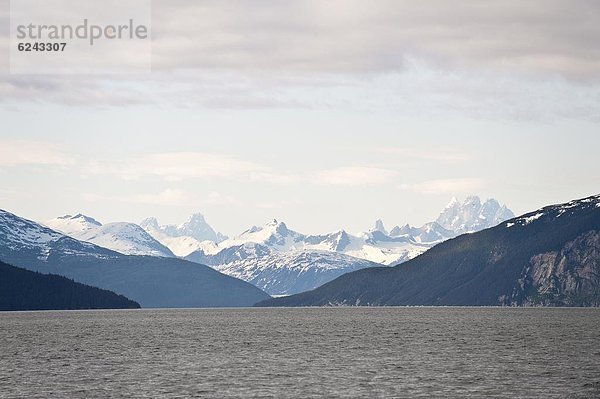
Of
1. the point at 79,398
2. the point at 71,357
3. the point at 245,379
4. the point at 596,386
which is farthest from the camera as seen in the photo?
the point at 71,357

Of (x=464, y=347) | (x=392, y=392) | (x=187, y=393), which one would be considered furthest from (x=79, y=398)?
(x=464, y=347)

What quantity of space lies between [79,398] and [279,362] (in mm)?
53060

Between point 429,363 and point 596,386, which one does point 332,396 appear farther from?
point 429,363

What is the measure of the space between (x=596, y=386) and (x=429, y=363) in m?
40.0

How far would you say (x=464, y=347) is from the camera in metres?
199

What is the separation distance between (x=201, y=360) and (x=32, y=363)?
28.8 metres

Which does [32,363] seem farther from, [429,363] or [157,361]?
[429,363]

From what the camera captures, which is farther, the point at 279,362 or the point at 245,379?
the point at 279,362

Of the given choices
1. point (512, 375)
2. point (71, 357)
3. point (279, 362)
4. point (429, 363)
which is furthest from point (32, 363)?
point (512, 375)

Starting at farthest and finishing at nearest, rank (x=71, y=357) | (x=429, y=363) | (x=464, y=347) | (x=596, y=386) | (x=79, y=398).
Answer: (x=464, y=347), (x=71, y=357), (x=429, y=363), (x=596, y=386), (x=79, y=398)

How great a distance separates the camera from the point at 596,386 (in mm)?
123688

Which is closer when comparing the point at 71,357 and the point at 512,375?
the point at 512,375

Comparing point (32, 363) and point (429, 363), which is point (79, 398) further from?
point (429, 363)

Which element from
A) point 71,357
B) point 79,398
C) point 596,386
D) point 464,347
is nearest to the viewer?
point 79,398
